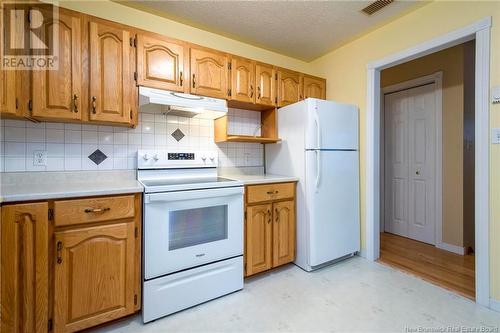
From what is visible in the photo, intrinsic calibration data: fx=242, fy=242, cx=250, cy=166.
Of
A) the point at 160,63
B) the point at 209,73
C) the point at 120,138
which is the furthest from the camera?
the point at 209,73

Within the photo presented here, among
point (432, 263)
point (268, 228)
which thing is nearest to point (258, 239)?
point (268, 228)

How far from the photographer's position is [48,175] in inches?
71.7

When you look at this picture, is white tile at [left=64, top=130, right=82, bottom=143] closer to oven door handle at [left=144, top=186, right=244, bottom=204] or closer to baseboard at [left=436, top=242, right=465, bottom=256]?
oven door handle at [left=144, top=186, right=244, bottom=204]

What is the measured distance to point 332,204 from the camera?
7.89ft

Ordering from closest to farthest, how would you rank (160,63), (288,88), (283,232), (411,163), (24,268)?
1. (24,268)
2. (160,63)
3. (283,232)
4. (288,88)
5. (411,163)

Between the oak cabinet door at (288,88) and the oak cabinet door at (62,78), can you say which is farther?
the oak cabinet door at (288,88)

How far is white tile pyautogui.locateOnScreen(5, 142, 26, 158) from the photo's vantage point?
1.71 meters

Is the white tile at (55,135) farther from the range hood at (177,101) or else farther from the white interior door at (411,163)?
the white interior door at (411,163)

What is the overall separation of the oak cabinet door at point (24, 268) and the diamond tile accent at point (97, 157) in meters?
0.73

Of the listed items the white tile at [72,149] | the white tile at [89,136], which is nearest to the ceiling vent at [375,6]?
the white tile at [89,136]

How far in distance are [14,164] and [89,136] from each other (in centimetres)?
50

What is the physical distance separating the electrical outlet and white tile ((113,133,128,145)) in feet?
1.57

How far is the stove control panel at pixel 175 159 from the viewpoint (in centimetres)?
210

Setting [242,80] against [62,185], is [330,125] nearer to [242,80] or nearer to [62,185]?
[242,80]
